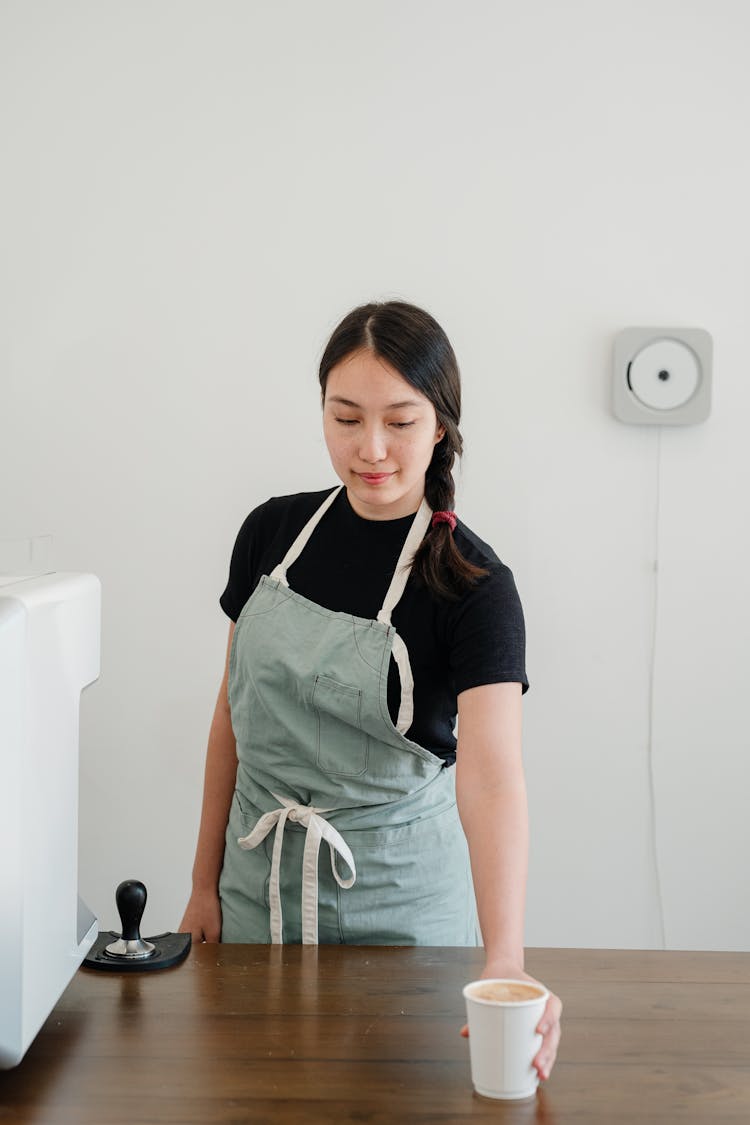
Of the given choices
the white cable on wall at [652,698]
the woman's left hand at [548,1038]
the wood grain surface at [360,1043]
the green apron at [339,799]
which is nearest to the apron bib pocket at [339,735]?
the green apron at [339,799]

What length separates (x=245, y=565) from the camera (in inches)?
64.6

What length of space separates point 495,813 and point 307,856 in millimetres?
271

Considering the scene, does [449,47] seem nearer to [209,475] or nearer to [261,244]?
[261,244]

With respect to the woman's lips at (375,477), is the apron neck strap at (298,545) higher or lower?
lower

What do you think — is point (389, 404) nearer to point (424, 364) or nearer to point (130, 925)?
point (424, 364)

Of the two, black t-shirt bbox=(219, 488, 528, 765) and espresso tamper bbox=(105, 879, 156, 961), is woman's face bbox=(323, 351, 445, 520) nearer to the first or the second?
black t-shirt bbox=(219, 488, 528, 765)

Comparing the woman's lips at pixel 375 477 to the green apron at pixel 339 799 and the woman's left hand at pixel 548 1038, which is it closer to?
the green apron at pixel 339 799

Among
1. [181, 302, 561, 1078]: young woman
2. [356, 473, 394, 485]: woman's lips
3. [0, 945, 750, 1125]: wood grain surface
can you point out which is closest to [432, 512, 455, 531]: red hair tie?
[181, 302, 561, 1078]: young woman

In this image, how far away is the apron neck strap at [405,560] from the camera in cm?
146

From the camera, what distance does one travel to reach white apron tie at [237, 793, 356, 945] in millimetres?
1410

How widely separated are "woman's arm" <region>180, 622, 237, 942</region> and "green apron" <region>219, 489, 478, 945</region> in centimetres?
6

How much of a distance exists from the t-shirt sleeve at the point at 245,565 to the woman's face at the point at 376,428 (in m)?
0.22

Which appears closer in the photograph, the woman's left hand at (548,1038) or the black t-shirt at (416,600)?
the woman's left hand at (548,1038)

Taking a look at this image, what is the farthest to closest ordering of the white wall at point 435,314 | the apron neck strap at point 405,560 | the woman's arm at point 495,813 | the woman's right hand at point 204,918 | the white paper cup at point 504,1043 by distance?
1. the white wall at point 435,314
2. the woman's right hand at point 204,918
3. the apron neck strap at point 405,560
4. the woman's arm at point 495,813
5. the white paper cup at point 504,1043
